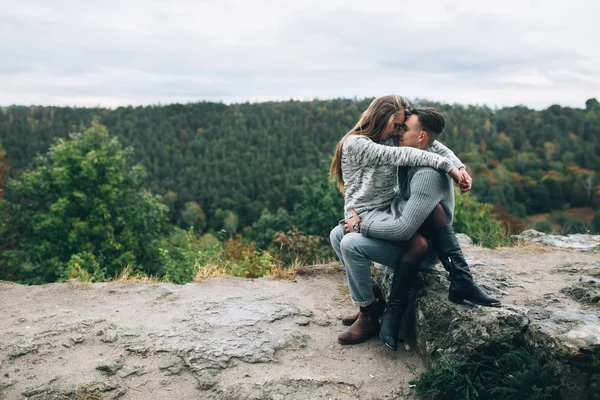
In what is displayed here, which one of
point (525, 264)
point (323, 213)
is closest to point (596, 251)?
point (525, 264)

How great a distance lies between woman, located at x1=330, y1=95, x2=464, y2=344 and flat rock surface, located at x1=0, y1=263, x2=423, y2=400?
16.8 inches

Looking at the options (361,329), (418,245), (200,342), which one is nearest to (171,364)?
(200,342)

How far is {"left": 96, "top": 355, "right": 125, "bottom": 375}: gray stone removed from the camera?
3.90 metres

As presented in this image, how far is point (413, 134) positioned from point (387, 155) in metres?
0.36

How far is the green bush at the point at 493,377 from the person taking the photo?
3.00 metres

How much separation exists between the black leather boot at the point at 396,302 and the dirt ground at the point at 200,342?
0.65ft

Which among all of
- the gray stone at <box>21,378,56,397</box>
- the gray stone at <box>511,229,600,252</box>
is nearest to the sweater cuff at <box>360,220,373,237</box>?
the gray stone at <box>21,378,56,397</box>

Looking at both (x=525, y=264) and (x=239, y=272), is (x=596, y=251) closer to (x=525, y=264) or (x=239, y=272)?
(x=525, y=264)

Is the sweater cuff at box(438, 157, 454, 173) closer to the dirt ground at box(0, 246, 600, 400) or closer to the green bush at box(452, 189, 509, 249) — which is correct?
the dirt ground at box(0, 246, 600, 400)

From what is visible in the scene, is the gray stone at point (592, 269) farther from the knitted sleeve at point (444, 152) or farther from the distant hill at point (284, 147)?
the distant hill at point (284, 147)

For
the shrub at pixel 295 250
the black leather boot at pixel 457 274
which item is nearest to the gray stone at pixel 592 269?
the black leather boot at pixel 457 274

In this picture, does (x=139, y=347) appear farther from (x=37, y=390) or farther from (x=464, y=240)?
(x=464, y=240)

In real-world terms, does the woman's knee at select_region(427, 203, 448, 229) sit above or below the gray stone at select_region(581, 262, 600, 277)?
above

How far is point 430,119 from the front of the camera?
386cm
